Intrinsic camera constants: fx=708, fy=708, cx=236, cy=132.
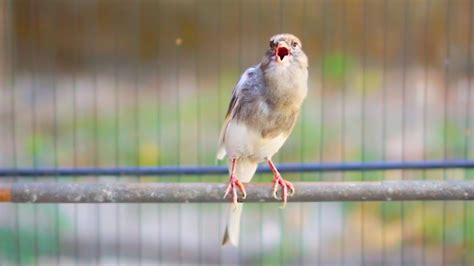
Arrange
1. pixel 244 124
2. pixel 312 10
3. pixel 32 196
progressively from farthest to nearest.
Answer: pixel 312 10 → pixel 244 124 → pixel 32 196

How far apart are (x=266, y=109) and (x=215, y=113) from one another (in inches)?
29.0

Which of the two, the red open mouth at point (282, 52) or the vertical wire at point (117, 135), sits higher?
the red open mouth at point (282, 52)

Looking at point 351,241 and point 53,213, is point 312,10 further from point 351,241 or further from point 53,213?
point 53,213

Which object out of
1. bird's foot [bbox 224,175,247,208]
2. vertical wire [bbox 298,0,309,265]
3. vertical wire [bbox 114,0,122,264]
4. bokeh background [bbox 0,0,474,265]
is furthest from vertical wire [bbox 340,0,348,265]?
bird's foot [bbox 224,175,247,208]

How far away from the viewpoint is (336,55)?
2.33 m

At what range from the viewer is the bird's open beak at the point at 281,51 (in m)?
1.55

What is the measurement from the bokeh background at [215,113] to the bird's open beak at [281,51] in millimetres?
752

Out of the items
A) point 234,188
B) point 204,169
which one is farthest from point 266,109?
point 204,169

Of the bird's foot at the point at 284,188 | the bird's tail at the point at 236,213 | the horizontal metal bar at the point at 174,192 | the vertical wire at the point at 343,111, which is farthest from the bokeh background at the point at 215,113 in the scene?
the horizontal metal bar at the point at 174,192

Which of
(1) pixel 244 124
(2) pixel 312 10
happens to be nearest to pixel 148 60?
(2) pixel 312 10

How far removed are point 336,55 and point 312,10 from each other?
17 centimetres

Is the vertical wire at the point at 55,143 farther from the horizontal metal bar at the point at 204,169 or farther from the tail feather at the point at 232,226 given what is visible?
the tail feather at the point at 232,226

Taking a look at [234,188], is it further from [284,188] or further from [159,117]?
[159,117]

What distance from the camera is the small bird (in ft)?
5.15
